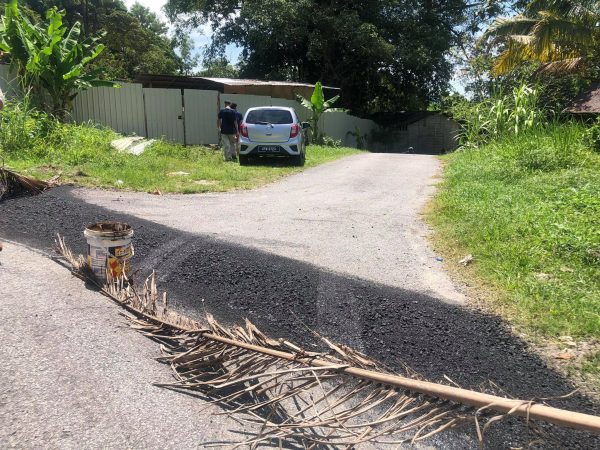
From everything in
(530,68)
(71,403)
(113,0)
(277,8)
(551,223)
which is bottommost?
(71,403)

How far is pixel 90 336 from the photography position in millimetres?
3342

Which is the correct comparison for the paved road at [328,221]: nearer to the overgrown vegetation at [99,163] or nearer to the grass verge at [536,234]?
the grass verge at [536,234]

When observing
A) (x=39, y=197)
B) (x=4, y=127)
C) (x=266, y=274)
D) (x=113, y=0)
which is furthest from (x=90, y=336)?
(x=113, y=0)

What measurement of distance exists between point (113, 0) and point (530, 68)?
90.0 ft

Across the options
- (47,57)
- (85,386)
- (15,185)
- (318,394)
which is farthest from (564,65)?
(85,386)

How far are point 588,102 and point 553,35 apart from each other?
2480 mm

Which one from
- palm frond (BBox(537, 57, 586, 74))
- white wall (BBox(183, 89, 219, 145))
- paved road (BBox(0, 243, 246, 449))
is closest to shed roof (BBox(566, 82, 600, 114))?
palm frond (BBox(537, 57, 586, 74))

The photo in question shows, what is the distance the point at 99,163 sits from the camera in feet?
33.4

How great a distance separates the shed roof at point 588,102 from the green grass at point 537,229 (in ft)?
21.5

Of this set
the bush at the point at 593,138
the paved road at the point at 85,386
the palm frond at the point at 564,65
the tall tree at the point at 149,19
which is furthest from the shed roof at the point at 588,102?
the tall tree at the point at 149,19

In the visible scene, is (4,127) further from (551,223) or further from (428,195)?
(551,223)

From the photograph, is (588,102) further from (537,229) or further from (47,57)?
(47,57)

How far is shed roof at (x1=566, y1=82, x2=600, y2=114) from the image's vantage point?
606 inches

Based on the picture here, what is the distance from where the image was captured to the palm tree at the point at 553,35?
14891 millimetres
